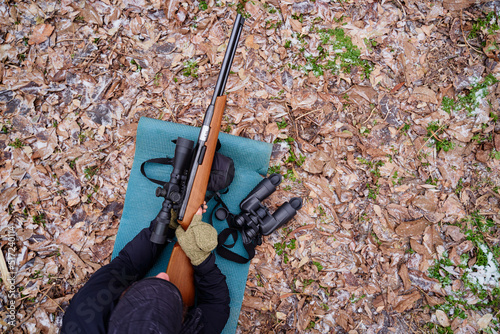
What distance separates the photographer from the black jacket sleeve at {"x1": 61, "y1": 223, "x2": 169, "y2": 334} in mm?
2318

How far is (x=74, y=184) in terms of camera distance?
396 cm

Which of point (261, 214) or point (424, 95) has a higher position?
point (424, 95)

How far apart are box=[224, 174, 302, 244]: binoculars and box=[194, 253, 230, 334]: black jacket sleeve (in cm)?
64

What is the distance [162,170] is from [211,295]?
1.76 metres

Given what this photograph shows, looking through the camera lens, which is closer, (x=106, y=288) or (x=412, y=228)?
(x=106, y=288)

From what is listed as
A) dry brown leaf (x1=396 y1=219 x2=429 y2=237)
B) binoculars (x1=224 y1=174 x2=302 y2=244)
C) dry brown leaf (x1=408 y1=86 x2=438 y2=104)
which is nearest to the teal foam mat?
binoculars (x1=224 y1=174 x2=302 y2=244)

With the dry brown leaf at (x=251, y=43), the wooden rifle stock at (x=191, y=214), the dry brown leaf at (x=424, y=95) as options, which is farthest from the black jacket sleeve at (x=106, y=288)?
the dry brown leaf at (x=424, y=95)

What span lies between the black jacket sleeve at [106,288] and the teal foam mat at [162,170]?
1.83 feet

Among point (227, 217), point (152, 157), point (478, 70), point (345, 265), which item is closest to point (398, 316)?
point (345, 265)

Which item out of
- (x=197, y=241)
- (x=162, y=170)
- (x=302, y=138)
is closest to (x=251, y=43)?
(x=302, y=138)

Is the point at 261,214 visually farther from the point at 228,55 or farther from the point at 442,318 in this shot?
the point at 442,318

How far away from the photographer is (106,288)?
262 centimetres

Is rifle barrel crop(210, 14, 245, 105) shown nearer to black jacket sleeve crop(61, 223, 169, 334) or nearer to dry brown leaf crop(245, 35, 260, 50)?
dry brown leaf crop(245, 35, 260, 50)

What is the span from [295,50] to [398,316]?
3932mm
